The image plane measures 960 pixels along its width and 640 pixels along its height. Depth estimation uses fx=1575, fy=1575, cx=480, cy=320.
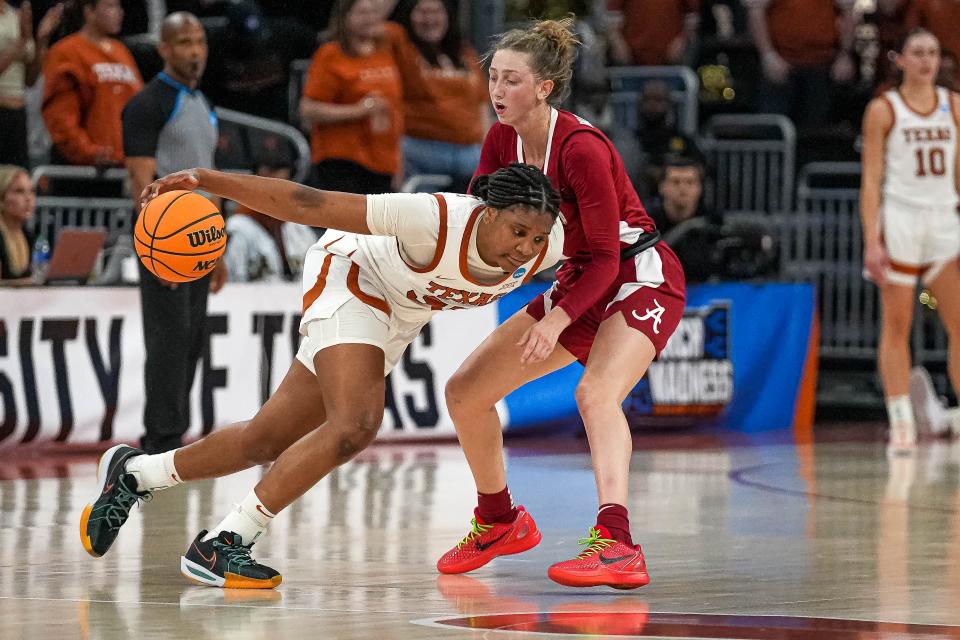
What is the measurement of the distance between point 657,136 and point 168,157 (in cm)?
566

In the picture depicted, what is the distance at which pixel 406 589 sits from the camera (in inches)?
222

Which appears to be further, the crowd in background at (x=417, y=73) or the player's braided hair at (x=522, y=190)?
the crowd in background at (x=417, y=73)

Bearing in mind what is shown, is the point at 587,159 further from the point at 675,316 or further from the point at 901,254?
the point at 901,254

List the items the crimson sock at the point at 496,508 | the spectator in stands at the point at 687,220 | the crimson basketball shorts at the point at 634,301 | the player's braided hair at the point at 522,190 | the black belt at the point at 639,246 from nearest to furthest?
the player's braided hair at the point at 522,190 → the crimson basketball shorts at the point at 634,301 → the black belt at the point at 639,246 → the crimson sock at the point at 496,508 → the spectator in stands at the point at 687,220

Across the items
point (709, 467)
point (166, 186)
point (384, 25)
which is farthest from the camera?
point (384, 25)

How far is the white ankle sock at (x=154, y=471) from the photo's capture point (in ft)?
19.9

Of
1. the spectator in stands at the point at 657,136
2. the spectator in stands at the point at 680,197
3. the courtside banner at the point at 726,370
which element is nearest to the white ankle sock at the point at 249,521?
the courtside banner at the point at 726,370

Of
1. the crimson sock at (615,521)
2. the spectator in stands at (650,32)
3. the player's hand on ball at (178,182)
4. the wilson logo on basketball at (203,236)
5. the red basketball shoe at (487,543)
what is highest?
the spectator in stands at (650,32)

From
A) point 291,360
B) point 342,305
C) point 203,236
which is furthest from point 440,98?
point 203,236

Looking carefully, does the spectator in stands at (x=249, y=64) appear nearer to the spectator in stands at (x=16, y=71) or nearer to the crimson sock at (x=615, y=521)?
the spectator in stands at (x=16, y=71)

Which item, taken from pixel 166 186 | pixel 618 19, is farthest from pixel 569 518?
pixel 618 19

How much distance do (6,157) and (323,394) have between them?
6688 mm

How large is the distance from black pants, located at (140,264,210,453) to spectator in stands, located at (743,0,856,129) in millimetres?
7192

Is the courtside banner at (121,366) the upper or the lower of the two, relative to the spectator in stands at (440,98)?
lower
